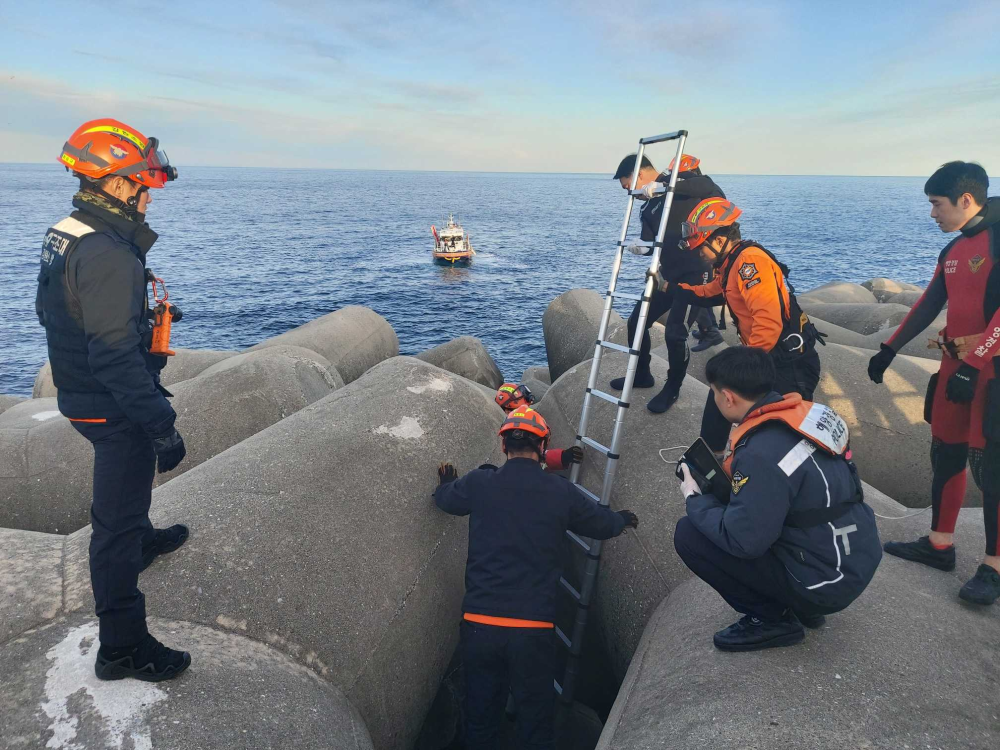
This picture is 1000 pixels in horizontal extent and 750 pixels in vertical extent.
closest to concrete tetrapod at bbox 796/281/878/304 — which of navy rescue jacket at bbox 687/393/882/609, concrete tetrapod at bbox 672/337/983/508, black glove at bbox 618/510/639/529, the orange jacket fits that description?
concrete tetrapod at bbox 672/337/983/508

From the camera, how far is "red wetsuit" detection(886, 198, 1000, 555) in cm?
403

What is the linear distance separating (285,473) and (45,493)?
4.10 meters

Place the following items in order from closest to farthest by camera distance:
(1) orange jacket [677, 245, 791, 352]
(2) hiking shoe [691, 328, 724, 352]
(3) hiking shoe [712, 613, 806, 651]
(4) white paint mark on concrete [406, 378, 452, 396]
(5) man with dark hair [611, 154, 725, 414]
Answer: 1. (3) hiking shoe [712, 613, 806, 651]
2. (1) orange jacket [677, 245, 791, 352]
3. (5) man with dark hair [611, 154, 725, 414]
4. (4) white paint mark on concrete [406, 378, 452, 396]
5. (2) hiking shoe [691, 328, 724, 352]

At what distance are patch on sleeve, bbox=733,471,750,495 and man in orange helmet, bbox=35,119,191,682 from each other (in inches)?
124

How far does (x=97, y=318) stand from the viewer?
3.07 metres

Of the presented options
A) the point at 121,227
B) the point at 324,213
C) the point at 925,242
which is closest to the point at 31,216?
the point at 324,213

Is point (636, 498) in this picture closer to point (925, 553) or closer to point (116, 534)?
point (925, 553)

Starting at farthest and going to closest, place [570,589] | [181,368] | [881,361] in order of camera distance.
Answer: [181,368] < [570,589] < [881,361]

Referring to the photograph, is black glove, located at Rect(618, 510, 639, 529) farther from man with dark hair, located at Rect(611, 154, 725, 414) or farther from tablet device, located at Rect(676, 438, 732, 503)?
man with dark hair, located at Rect(611, 154, 725, 414)

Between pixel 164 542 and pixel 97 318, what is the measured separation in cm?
186

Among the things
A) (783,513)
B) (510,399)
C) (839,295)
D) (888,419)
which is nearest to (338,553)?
(783,513)

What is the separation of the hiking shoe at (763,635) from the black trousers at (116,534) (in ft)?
11.4

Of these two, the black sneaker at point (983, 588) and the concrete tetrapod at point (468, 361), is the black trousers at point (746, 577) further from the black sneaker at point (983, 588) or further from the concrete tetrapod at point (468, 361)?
the concrete tetrapod at point (468, 361)

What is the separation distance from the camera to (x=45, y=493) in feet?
22.7
